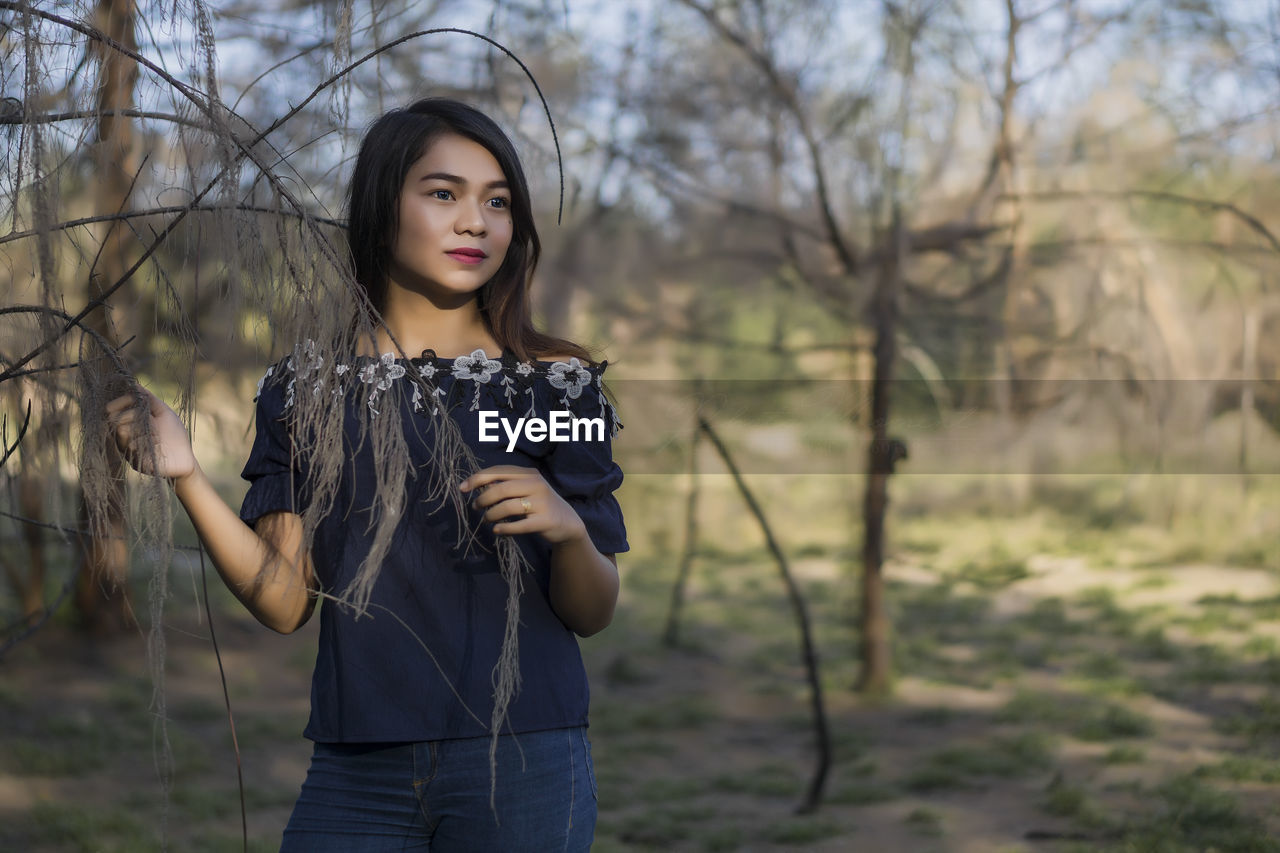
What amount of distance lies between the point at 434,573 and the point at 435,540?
0.03 metres

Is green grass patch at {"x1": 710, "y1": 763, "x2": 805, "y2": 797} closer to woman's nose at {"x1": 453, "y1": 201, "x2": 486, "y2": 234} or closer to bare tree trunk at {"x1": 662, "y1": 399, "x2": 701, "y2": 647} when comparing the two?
bare tree trunk at {"x1": 662, "y1": 399, "x2": 701, "y2": 647}

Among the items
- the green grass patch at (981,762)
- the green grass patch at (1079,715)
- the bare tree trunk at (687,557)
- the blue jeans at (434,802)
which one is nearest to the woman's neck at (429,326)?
the blue jeans at (434,802)

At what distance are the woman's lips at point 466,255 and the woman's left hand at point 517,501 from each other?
11.6 inches

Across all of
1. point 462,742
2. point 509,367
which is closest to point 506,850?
point 462,742

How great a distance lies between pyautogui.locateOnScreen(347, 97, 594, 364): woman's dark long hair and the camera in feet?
4.00

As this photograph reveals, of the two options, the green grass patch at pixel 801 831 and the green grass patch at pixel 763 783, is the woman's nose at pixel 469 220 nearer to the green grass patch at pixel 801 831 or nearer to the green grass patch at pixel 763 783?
the green grass patch at pixel 801 831

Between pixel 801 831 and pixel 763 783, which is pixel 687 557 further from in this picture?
pixel 801 831

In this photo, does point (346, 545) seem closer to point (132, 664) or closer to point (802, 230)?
point (802, 230)

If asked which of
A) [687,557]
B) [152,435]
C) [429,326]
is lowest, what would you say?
[687,557]

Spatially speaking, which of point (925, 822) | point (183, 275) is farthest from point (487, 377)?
point (925, 822)

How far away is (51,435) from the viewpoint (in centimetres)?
109

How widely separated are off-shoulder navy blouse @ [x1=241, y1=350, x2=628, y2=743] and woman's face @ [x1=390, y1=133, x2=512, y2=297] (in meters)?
0.10

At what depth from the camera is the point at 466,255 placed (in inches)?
47.7

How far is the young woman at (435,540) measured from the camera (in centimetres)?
106
